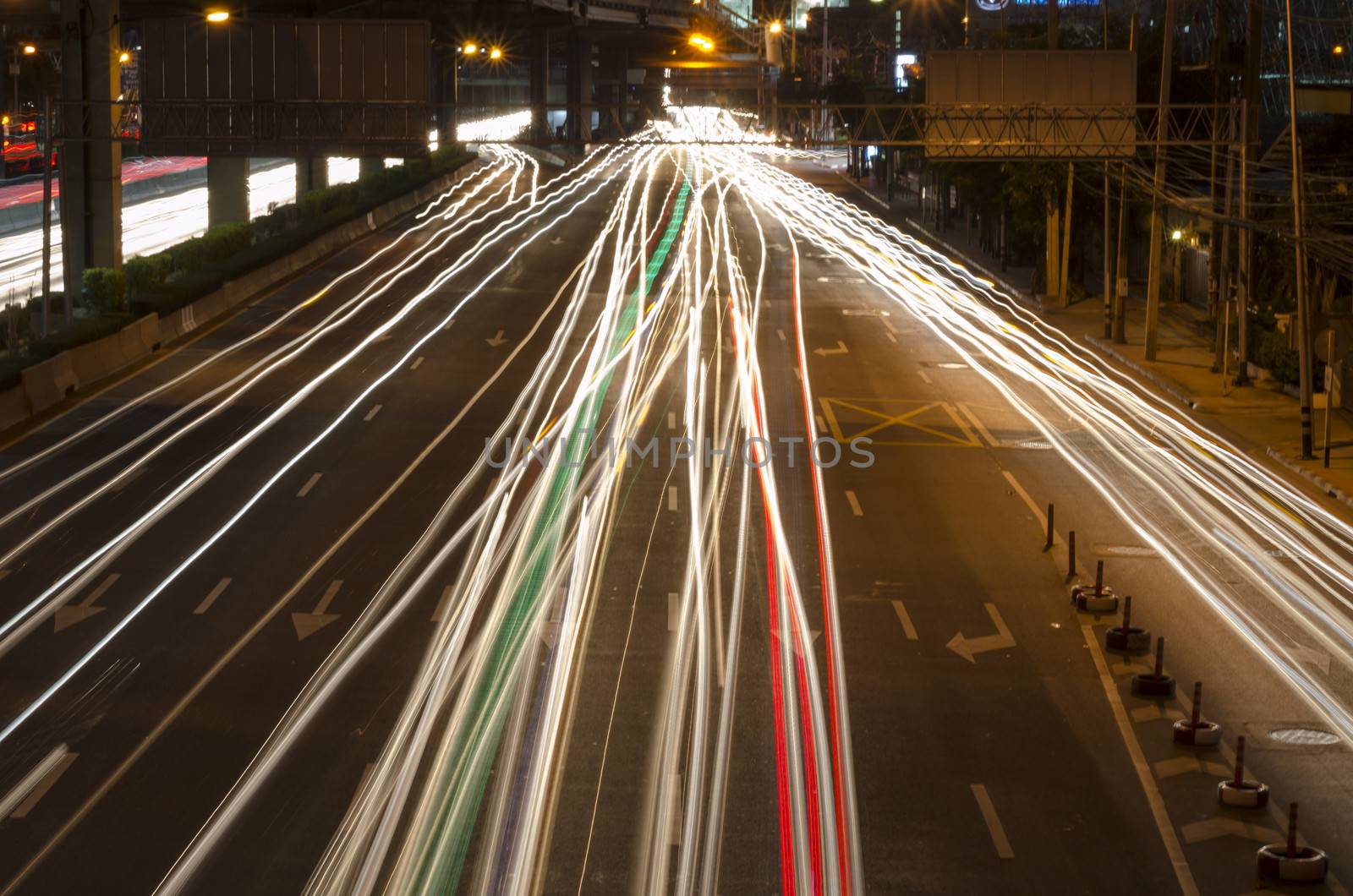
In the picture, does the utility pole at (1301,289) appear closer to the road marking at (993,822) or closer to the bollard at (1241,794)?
the bollard at (1241,794)

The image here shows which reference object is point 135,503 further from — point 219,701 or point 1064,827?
point 1064,827

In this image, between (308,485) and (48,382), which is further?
(48,382)

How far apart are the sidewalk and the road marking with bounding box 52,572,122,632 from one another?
17.8 metres

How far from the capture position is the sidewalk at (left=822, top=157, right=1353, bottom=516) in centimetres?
3025

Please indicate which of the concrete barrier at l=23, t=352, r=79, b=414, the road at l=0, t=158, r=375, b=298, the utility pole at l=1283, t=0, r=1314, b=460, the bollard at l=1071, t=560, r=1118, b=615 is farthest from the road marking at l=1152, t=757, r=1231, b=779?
the road at l=0, t=158, r=375, b=298

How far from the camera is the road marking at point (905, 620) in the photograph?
1956 centimetres

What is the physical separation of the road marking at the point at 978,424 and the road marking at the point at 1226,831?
669 inches

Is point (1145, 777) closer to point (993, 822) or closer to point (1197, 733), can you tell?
point (1197, 733)

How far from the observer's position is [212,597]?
67.8ft

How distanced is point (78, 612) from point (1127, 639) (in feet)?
37.2

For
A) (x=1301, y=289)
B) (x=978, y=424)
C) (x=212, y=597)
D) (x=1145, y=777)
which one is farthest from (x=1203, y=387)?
(x=1145, y=777)

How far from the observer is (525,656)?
59.3 ft

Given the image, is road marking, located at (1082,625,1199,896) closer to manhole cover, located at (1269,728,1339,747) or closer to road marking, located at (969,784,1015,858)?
road marking, located at (969,784,1015,858)

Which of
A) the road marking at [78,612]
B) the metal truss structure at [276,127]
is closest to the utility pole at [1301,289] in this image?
the metal truss structure at [276,127]
